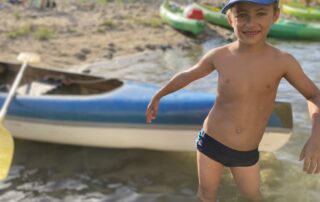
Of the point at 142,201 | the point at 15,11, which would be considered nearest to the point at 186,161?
the point at 142,201

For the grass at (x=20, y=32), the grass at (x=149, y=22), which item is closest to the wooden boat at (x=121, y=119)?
the grass at (x=20, y=32)

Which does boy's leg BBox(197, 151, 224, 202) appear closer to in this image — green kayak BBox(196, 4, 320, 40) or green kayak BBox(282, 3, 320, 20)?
green kayak BBox(196, 4, 320, 40)

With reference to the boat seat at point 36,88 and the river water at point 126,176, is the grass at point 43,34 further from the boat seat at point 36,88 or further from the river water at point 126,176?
the river water at point 126,176

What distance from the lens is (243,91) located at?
2.91m

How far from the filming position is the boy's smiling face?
2695mm

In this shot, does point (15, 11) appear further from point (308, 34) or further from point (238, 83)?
point (238, 83)

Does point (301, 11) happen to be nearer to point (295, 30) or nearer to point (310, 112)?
point (295, 30)

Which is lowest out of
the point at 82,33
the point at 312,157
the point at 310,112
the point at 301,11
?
the point at 301,11

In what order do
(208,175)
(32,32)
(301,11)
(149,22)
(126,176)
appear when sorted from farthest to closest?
(301,11) < (149,22) < (32,32) < (126,176) < (208,175)

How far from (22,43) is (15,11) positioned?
4103 mm

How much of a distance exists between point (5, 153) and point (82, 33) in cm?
836

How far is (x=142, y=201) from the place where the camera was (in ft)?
13.8

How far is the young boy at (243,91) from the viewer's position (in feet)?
8.96

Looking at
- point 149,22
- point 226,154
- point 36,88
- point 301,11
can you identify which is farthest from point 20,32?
point 301,11
